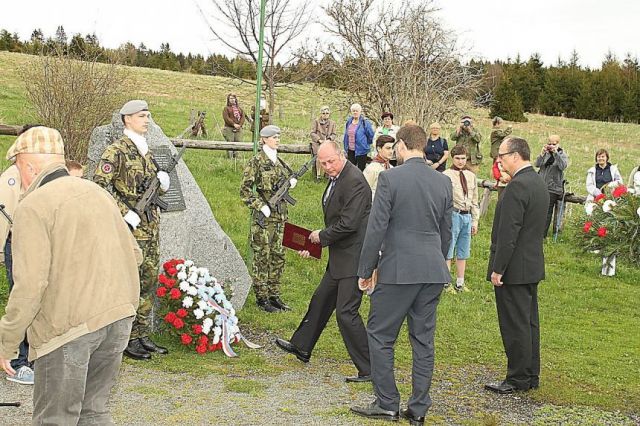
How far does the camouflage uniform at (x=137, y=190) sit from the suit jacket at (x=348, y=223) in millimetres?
1704

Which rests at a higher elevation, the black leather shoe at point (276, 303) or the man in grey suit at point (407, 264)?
the man in grey suit at point (407, 264)

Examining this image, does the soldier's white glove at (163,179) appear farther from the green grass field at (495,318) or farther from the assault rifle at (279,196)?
the assault rifle at (279,196)

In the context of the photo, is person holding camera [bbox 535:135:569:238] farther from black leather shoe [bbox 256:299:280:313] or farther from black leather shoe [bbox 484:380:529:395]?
black leather shoe [bbox 484:380:529:395]

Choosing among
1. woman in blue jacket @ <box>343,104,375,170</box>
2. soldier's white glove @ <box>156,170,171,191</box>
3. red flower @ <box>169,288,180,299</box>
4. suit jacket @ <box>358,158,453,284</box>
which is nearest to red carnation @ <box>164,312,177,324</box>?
red flower @ <box>169,288,180,299</box>

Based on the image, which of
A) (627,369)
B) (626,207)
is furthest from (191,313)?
(626,207)

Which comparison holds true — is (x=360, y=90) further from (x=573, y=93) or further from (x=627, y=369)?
(x=573, y=93)

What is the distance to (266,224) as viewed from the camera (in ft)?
31.4

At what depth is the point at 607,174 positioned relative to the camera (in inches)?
559

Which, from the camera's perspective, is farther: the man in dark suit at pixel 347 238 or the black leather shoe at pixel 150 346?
the black leather shoe at pixel 150 346

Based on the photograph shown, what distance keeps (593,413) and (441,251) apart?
6.63 feet

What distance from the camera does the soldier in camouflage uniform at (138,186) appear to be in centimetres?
743

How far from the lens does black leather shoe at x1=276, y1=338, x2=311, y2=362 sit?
7797 mm

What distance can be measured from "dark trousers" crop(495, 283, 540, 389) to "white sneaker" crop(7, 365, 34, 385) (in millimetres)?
4113

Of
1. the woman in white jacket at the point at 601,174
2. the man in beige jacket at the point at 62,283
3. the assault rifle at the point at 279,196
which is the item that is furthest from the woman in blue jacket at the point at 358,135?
the man in beige jacket at the point at 62,283
